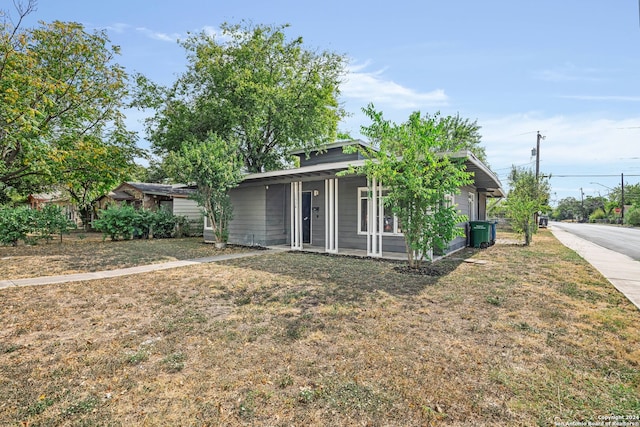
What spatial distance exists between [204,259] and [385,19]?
27.4ft

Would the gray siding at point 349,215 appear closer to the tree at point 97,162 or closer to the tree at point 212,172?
the tree at point 212,172

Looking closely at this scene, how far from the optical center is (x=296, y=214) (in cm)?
1064

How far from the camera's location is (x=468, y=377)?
261 cm

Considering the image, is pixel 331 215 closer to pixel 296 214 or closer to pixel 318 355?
pixel 296 214

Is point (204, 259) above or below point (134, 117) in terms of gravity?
below

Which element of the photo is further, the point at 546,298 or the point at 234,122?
the point at 234,122

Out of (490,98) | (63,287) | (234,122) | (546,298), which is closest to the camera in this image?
(546,298)

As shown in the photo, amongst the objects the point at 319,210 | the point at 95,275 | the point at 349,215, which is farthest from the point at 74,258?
the point at 349,215

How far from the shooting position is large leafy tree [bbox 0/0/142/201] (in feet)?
32.2

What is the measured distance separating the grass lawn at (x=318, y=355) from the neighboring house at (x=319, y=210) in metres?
3.62

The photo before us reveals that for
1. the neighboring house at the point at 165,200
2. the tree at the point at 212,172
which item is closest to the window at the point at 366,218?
the tree at the point at 212,172

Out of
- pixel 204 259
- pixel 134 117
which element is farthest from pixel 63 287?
pixel 134 117

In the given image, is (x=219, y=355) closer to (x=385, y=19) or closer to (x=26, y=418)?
(x=26, y=418)

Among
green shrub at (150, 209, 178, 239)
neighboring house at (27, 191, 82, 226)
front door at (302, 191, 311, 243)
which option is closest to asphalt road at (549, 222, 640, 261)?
front door at (302, 191, 311, 243)
